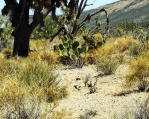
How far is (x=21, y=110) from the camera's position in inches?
218

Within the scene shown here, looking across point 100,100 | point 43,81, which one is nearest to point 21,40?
point 43,81

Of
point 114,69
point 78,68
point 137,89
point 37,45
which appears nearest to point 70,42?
point 78,68

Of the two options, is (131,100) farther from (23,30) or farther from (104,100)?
(23,30)

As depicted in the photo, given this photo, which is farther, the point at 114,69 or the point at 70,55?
the point at 70,55

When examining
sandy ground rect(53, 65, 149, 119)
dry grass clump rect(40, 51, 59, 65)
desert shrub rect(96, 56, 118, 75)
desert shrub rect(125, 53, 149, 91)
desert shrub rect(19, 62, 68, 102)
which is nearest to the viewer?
sandy ground rect(53, 65, 149, 119)

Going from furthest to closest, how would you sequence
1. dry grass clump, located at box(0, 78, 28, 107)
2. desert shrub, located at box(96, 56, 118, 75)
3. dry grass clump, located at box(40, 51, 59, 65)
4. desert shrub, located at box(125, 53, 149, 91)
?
dry grass clump, located at box(40, 51, 59, 65)
desert shrub, located at box(96, 56, 118, 75)
desert shrub, located at box(125, 53, 149, 91)
dry grass clump, located at box(0, 78, 28, 107)

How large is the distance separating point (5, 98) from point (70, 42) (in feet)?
32.4

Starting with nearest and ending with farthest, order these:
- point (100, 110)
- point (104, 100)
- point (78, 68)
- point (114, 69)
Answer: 1. point (100, 110)
2. point (104, 100)
3. point (114, 69)
4. point (78, 68)

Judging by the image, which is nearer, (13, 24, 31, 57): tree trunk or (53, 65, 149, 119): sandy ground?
(53, 65, 149, 119): sandy ground

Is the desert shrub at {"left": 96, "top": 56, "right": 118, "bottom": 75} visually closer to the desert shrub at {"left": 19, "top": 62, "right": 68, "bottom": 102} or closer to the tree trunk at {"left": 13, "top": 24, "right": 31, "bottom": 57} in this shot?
the desert shrub at {"left": 19, "top": 62, "right": 68, "bottom": 102}

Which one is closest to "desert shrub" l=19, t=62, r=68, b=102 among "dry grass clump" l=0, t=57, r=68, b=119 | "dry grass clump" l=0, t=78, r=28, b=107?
"dry grass clump" l=0, t=57, r=68, b=119

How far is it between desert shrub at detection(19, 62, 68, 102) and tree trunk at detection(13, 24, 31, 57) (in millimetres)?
6926

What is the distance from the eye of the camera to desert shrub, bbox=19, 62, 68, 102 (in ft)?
27.5

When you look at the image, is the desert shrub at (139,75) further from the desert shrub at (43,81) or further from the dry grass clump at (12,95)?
the dry grass clump at (12,95)
